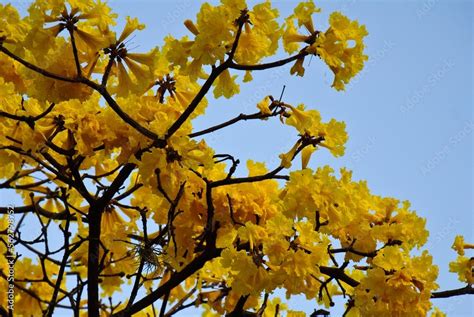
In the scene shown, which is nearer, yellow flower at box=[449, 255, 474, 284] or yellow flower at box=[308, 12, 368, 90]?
yellow flower at box=[308, 12, 368, 90]

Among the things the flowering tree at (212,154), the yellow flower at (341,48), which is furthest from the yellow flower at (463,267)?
the yellow flower at (341,48)

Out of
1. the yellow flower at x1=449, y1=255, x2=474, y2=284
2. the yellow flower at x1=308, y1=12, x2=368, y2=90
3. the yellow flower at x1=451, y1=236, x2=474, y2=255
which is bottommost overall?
the yellow flower at x1=449, y1=255, x2=474, y2=284

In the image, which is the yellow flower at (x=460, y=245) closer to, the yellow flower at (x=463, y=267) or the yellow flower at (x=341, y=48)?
the yellow flower at (x=463, y=267)

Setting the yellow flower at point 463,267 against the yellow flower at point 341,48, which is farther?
the yellow flower at point 463,267

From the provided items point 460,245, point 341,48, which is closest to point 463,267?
point 460,245

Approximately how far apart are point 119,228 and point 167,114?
860mm

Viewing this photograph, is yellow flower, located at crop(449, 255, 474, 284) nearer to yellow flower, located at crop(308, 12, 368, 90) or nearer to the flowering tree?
the flowering tree

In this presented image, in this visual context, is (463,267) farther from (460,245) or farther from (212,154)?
(212,154)

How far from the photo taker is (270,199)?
146 inches

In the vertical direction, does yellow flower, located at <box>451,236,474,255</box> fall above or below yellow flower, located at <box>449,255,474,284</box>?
above

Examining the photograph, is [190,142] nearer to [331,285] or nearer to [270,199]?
[270,199]

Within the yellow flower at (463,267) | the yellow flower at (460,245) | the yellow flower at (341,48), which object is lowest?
the yellow flower at (463,267)

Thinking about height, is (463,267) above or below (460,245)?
below

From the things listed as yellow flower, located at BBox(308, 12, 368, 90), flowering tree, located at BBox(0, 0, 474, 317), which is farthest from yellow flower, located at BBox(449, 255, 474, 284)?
yellow flower, located at BBox(308, 12, 368, 90)
